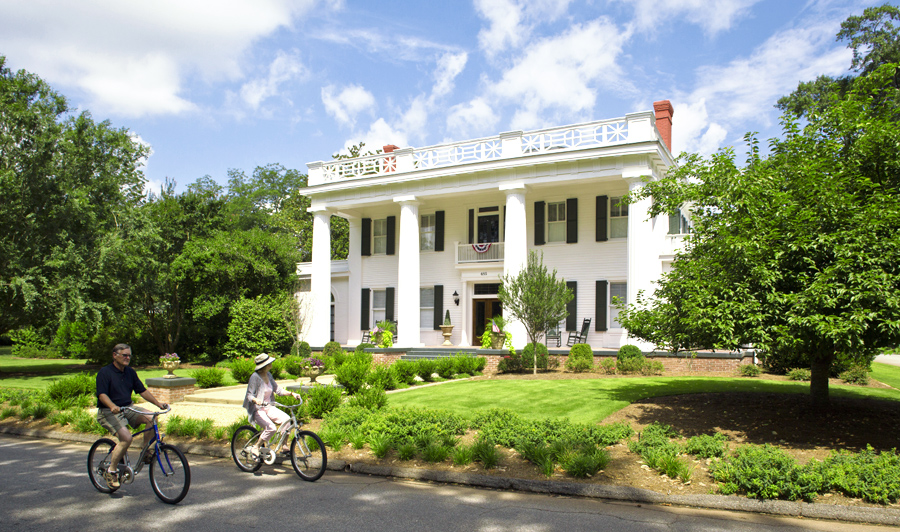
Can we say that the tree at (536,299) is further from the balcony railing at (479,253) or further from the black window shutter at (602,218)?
the balcony railing at (479,253)

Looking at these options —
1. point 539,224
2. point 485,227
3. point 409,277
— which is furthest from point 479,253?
point 409,277

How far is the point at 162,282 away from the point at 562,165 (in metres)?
16.6

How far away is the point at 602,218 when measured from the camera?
23.5 m

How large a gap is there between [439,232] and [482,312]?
4.06 meters

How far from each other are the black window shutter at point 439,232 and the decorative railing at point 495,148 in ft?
9.42

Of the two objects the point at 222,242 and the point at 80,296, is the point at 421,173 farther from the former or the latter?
the point at 80,296

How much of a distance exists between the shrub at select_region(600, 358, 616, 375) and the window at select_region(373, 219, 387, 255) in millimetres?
13003

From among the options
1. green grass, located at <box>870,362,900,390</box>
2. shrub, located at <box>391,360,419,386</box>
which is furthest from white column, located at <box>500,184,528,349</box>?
green grass, located at <box>870,362,900,390</box>

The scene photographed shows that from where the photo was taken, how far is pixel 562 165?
21984 millimetres

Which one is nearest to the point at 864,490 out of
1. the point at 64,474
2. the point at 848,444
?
the point at 848,444

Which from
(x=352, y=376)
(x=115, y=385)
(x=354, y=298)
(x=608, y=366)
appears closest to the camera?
(x=115, y=385)

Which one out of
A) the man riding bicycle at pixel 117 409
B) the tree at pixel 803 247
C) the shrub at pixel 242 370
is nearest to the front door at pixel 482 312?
the shrub at pixel 242 370

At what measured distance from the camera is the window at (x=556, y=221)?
24.7 meters

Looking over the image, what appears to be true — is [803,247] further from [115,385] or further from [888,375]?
[888,375]
